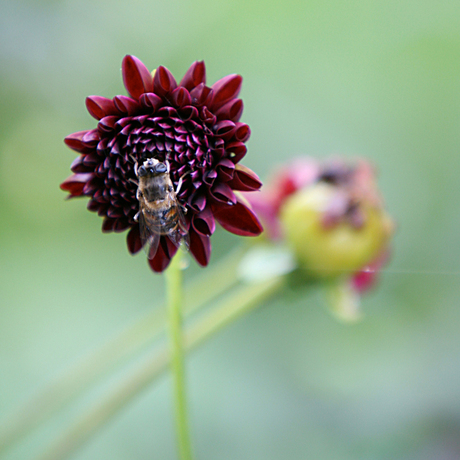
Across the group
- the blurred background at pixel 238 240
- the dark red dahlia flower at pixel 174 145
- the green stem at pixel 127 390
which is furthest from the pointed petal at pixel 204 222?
the blurred background at pixel 238 240

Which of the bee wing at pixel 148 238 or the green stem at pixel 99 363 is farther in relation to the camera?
the green stem at pixel 99 363

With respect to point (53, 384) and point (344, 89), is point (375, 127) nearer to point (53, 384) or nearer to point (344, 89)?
point (344, 89)

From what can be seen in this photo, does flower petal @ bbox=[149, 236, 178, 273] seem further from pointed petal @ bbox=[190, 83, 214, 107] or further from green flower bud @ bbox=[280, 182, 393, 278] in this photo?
green flower bud @ bbox=[280, 182, 393, 278]

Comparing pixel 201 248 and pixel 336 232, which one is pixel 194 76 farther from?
pixel 336 232

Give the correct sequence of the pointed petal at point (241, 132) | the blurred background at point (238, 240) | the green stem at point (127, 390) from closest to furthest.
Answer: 1. the pointed petal at point (241, 132)
2. the green stem at point (127, 390)
3. the blurred background at point (238, 240)

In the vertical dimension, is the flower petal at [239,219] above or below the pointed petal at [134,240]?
below

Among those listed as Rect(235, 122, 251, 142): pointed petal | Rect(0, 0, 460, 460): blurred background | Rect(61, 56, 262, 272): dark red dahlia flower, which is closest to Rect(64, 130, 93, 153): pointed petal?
Rect(61, 56, 262, 272): dark red dahlia flower

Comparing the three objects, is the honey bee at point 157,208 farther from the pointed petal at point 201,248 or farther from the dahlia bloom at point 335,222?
the dahlia bloom at point 335,222

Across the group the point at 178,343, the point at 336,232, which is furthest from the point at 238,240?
the point at 178,343
